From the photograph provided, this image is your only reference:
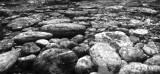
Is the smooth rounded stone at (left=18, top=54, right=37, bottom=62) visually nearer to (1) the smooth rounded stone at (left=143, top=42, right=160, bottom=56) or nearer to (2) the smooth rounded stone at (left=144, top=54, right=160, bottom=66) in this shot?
(2) the smooth rounded stone at (left=144, top=54, right=160, bottom=66)

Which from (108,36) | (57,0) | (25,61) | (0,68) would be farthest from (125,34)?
(57,0)

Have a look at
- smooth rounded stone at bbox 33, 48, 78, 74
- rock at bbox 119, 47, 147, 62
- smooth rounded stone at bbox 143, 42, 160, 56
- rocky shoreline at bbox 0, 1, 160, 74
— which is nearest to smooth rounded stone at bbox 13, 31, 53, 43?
rocky shoreline at bbox 0, 1, 160, 74

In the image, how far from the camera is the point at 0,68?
1932 mm

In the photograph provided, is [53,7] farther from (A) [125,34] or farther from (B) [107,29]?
(A) [125,34]

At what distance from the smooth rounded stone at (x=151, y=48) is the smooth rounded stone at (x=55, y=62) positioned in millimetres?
958

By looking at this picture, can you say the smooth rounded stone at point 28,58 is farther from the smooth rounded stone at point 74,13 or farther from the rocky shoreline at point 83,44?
the smooth rounded stone at point 74,13

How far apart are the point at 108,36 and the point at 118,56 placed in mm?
656

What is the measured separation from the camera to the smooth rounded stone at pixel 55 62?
2.03m

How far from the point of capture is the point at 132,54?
2.15m

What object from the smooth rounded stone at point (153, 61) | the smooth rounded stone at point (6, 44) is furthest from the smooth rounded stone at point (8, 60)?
the smooth rounded stone at point (153, 61)

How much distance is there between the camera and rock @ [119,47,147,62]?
83.6 inches

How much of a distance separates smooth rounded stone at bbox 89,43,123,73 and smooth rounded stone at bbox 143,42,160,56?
17.4 inches

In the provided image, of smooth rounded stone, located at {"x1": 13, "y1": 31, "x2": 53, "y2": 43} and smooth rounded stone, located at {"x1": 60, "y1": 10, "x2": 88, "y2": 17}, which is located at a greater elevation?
smooth rounded stone, located at {"x1": 60, "y1": 10, "x2": 88, "y2": 17}

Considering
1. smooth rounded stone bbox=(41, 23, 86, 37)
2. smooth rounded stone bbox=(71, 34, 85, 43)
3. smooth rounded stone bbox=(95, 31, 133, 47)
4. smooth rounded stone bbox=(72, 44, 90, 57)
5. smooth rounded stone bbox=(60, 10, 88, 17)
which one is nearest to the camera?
smooth rounded stone bbox=(72, 44, 90, 57)
